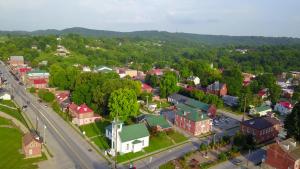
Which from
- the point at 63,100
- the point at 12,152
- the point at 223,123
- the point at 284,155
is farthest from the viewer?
the point at 63,100

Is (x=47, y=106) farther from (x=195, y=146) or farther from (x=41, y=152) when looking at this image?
(x=195, y=146)

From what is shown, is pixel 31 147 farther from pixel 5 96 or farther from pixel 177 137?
pixel 5 96

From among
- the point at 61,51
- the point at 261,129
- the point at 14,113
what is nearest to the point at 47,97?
the point at 14,113

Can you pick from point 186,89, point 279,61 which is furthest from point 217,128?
point 279,61

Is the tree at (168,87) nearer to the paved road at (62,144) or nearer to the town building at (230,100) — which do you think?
the town building at (230,100)

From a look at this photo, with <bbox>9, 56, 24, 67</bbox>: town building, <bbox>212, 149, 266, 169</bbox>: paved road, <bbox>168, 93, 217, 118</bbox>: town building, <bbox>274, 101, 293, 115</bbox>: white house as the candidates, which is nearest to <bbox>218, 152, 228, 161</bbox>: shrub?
<bbox>212, 149, 266, 169</bbox>: paved road

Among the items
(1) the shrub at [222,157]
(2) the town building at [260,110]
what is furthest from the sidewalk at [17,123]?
(2) the town building at [260,110]
